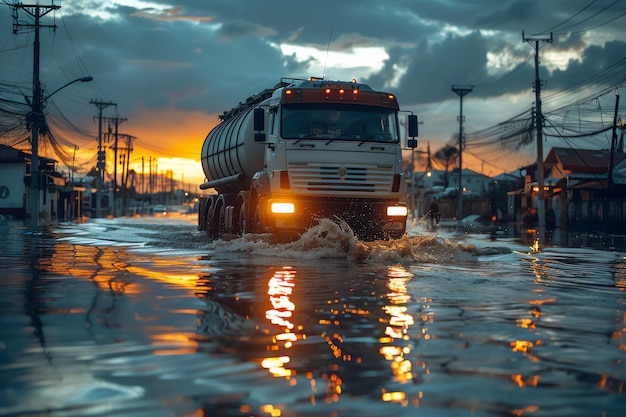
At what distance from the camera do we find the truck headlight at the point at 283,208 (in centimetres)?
1792

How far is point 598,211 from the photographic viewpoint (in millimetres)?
48875

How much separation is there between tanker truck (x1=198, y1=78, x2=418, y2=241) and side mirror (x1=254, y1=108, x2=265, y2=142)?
0.02 m

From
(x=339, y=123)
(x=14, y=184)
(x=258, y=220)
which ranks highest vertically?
(x=14, y=184)

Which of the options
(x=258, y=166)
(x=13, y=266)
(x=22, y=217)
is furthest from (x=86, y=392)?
(x=22, y=217)

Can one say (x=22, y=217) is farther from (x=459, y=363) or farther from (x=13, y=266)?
(x=459, y=363)

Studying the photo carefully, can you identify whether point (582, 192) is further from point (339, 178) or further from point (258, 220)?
point (258, 220)

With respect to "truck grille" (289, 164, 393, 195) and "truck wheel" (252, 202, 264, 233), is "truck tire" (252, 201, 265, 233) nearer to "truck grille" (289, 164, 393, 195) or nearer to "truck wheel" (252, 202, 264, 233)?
"truck wheel" (252, 202, 264, 233)

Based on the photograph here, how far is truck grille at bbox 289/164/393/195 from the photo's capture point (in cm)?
1798

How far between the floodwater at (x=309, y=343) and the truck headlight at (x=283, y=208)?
14.4ft

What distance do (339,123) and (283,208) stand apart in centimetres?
236

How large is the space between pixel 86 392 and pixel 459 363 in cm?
262

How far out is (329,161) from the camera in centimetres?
1811

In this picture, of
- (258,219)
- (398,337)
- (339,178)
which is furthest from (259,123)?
(398,337)

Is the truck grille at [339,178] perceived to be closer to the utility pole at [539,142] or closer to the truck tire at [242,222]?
the truck tire at [242,222]
